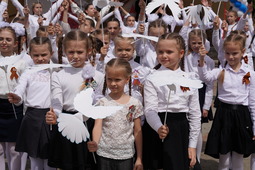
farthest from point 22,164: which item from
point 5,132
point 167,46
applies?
point 167,46

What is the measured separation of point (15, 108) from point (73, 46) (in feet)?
3.23

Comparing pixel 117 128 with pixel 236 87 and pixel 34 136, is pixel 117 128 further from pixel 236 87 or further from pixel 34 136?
pixel 236 87

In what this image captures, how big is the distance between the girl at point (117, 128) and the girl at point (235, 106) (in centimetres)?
108

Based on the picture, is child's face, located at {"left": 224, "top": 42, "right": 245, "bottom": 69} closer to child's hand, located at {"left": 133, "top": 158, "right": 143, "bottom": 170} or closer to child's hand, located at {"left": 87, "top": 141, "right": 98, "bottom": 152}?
child's hand, located at {"left": 133, "top": 158, "right": 143, "bottom": 170}

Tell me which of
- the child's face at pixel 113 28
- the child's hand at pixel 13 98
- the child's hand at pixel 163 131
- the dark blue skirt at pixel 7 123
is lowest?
the dark blue skirt at pixel 7 123

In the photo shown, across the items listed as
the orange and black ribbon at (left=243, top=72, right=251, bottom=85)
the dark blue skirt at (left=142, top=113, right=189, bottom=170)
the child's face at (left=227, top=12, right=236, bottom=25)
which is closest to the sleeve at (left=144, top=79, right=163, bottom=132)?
the dark blue skirt at (left=142, top=113, right=189, bottom=170)

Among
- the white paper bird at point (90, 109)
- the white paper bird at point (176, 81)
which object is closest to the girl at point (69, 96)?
the white paper bird at point (90, 109)

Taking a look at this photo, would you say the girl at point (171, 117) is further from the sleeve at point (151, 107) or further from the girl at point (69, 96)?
the girl at point (69, 96)

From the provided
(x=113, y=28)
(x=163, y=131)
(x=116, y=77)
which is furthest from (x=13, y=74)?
(x=113, y=28)

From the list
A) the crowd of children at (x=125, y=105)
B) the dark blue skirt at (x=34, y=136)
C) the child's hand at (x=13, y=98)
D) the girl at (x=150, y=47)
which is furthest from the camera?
the girl at (x=150, y=47)

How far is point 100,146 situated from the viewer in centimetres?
293

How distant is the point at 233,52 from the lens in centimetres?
379

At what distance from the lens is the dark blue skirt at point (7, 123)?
3.81m

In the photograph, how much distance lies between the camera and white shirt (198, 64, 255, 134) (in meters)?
3.79
